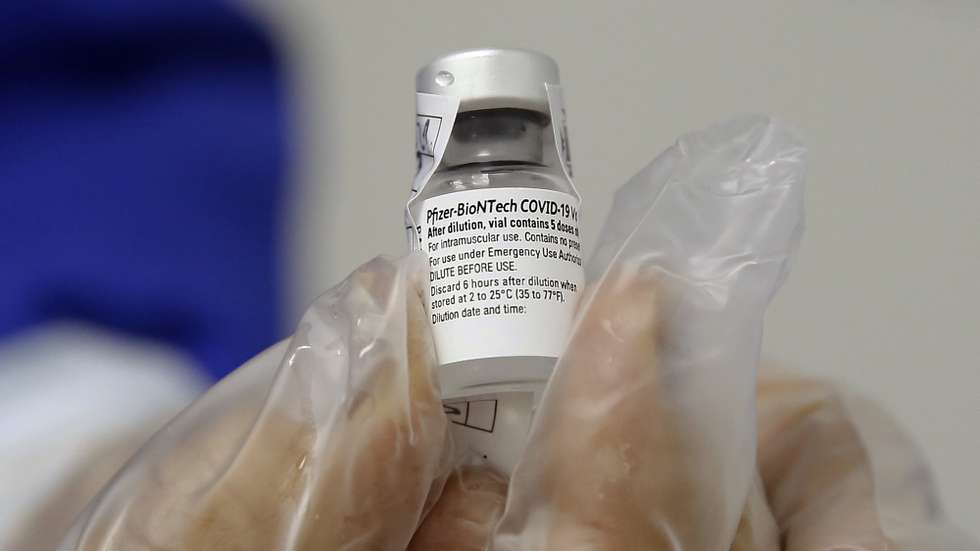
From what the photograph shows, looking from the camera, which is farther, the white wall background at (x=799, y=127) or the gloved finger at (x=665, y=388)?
the white wall background at (x=799, y=127)

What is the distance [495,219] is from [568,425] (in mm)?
103

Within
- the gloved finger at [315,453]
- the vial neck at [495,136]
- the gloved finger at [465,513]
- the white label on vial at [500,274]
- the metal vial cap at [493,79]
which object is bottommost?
the gloved finger at [465,513]

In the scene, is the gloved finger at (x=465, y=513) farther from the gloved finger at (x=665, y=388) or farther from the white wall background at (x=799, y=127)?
the white wall background at (x=799, y=127)

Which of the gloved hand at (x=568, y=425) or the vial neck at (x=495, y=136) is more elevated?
the vial neck at (x=495, y=136)

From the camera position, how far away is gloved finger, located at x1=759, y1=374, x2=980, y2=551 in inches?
18.8

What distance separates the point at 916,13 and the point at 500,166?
2.56 feet

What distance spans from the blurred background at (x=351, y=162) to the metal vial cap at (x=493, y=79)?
0.45 meters

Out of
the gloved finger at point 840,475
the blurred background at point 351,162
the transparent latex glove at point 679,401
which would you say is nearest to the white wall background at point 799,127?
the blurred background at point 351,162

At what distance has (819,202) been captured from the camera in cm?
91

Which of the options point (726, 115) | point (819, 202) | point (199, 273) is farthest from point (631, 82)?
point (199, 273)

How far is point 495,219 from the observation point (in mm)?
411

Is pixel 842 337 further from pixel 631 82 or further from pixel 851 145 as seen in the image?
pixel 631 82

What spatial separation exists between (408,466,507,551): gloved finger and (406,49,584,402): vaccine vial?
59 millimetres

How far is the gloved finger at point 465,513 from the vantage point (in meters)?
0.46
